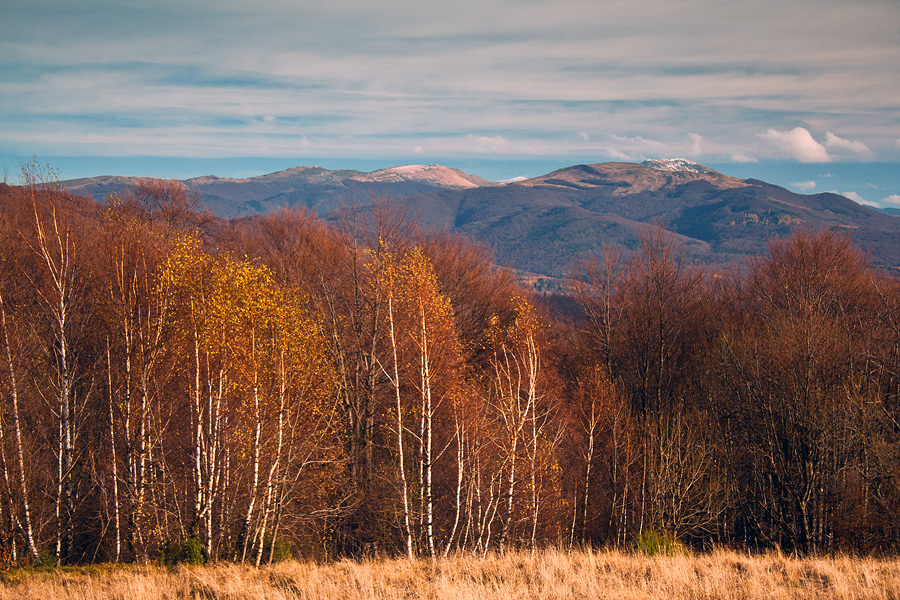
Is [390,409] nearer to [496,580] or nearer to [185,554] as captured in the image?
[185,554]

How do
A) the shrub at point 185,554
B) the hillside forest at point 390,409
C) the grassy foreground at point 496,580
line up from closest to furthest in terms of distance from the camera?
the grassy foreground at point 496,580, the shrub at point 185,554, the hillside forest at point 390,409

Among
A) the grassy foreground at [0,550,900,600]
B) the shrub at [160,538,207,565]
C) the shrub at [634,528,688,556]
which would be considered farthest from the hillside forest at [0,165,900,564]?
the shrub at [634,528,688,556]

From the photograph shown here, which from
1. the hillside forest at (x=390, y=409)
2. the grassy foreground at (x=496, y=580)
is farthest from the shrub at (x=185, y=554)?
the grassy foreground at (x=496, y=580)

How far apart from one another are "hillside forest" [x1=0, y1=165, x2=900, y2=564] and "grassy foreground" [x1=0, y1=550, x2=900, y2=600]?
12.9 ft

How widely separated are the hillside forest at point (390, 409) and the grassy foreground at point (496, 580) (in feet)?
12.9

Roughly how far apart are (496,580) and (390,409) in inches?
434

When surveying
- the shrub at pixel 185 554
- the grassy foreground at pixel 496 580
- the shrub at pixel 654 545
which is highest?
the grassy foreground at pixel 496 580

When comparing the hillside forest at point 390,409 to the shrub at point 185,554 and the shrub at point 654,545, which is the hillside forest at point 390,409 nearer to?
the shrub at point 185,554

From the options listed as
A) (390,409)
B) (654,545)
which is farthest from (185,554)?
(654,545)

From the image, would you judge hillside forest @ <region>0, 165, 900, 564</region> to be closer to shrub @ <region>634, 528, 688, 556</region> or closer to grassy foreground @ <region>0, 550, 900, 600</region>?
grassy foreground @ <region>0, 550, 900, 600</region>

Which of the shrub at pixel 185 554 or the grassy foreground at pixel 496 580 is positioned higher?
the grassy foreground at pixel 496 580

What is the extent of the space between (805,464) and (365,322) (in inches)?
924

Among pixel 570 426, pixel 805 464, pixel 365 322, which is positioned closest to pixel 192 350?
pixel 365 322

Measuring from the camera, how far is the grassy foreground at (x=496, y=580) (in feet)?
36.1
